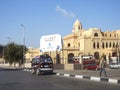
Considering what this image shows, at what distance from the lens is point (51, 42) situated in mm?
63312

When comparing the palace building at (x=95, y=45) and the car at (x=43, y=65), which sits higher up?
the palace building at (x=95, y=45)

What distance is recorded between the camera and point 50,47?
208 ft

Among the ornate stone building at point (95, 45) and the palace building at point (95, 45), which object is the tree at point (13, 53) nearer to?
the palace building at point (95, 45)

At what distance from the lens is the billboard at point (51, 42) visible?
61.2 m

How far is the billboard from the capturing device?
61150 millimetres

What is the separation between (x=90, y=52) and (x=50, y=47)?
4291cm

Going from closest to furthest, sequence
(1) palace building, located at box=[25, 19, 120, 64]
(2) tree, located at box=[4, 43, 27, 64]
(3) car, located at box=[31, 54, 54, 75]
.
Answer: (3) car, located at box=[31, 54, 54, 75], (2) tree, located at box=[4, 43, 27, 64], (1) palace building, located at box=[25, 19, 120, 64]

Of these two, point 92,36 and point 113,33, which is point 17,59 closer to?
point 92,36

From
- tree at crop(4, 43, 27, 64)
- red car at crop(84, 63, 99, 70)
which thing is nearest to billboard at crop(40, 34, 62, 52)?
red car at crop(84, 63, 99, 70)

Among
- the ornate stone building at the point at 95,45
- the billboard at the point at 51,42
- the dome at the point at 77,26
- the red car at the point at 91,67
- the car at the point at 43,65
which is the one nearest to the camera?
the car at the point at 43,65

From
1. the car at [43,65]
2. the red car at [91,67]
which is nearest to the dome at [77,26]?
the red car at [91,67]

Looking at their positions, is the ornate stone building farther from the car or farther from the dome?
the car

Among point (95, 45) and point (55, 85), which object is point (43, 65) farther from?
point (95, 45)

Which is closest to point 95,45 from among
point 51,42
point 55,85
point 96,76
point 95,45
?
point 95,45
